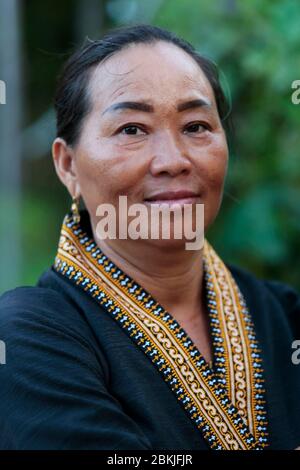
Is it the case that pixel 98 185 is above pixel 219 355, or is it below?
above

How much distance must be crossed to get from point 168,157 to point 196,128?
0.57ft

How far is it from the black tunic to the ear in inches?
10.6

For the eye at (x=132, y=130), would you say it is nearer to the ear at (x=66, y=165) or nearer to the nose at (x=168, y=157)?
the nose at (x=168, y=157)

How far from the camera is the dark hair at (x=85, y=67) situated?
1.95m

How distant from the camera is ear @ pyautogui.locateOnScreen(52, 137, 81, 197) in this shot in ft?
6.70

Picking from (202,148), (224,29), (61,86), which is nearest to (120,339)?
(202,148)

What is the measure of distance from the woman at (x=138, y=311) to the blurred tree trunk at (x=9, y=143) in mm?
2586

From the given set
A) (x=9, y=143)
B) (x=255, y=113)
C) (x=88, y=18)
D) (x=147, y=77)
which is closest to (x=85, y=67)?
(x=147, y=77)

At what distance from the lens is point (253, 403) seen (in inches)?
75.1

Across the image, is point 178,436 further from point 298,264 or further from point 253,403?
point 298,264

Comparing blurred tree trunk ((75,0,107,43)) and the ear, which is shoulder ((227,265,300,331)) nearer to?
the ear

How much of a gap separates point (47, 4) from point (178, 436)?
5579 millimetres

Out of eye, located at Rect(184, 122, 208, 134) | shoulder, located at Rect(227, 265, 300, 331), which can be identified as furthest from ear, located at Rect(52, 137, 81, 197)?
shoulder, located at Rect(227, 265, 300, 331)
